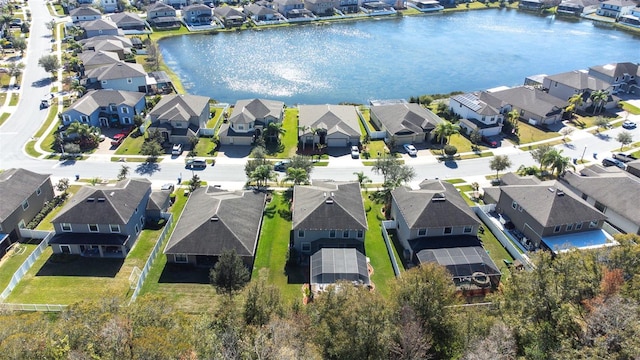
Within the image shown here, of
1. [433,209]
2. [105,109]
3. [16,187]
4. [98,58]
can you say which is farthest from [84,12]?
[433,209]

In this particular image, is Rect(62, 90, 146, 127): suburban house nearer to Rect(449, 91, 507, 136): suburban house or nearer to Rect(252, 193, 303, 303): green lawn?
Rect(252, 193, 303, 303): green lawn

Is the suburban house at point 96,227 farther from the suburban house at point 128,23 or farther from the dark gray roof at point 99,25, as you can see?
the suburban house at point 128,23

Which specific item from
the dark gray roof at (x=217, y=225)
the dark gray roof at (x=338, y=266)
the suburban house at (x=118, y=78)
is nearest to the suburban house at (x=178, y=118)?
the suburban house at (x=118, y=78)

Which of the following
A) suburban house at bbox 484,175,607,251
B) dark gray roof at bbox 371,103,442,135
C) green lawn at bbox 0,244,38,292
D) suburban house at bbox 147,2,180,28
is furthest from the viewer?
suburban house at bbox 147,2,180,28

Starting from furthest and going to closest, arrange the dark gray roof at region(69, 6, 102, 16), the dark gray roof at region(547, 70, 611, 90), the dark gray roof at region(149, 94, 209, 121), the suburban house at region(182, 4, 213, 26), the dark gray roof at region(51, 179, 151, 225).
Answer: the suburban house at region(182, 4, 213, 26) < the dark gray roof at region(69, 6, 102, 16) < the dark gray roof at region(547, 70, 611, 90) < the dark gray roof at region(149, 94, 209, 121) < the dark gray roof at region(51, 179, 151, 225)

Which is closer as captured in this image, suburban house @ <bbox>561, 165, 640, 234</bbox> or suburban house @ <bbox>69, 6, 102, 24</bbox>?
suburban house @ <bbox>561, 165, 640, 234</bbox>

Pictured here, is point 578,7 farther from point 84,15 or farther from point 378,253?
point 84,15

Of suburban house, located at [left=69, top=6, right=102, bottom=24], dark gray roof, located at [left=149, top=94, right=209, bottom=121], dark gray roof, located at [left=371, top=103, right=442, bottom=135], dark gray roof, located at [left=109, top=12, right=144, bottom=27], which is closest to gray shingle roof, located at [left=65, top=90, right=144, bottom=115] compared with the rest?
dark gray roof, located at [left=149, top=94, right=209, bottom=121]
